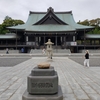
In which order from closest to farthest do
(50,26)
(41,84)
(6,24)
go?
(41,84) → (50,26) → (6,24)

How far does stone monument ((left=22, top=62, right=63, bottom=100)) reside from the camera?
169 inches

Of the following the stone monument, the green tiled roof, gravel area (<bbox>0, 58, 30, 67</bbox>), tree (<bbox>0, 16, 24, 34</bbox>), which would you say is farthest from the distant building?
the stone monument

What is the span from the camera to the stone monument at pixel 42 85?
4293 millimetres

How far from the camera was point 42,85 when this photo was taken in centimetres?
435

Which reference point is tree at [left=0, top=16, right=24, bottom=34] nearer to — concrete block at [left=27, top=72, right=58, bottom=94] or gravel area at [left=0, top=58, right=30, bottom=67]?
gravel area at [left=0, top=58, right=30, bottom=67]

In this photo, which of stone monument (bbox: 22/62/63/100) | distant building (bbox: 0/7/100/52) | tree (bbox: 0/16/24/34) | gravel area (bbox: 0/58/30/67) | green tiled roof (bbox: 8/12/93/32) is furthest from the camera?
tree (bbox: 0/16/24/34)

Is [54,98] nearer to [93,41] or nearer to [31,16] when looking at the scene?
[93,41]

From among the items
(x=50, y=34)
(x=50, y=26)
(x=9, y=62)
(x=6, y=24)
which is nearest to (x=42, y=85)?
(x=9, y=62)

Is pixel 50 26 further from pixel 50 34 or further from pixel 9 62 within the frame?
pixel 9 62

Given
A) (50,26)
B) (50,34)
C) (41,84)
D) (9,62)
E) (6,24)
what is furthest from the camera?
(6,24)

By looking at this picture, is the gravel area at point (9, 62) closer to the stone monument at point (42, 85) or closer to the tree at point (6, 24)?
the stone monument at point (42, 85)

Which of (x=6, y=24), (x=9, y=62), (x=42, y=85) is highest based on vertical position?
(x=6, y=24)

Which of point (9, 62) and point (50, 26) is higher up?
point (50, 26)

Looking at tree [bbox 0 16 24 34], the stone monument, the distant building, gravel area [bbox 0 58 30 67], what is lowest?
gravel area [bbox 0 58 30 67]
